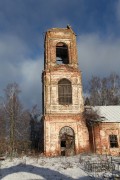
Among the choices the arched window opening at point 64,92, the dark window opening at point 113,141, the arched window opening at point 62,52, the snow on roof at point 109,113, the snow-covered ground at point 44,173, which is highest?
the arched window opening at point 62,52

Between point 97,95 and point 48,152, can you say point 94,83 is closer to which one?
point 97,95

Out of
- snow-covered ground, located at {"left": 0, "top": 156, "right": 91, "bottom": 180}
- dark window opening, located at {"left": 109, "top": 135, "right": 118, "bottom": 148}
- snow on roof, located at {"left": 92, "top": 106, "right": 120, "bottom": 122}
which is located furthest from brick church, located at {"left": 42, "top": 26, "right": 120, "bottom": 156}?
snow-covered ground, located at {"left": 0, "top": 156, "right": 91, "bottom": 180}

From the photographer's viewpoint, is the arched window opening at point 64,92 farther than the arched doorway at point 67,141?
Yes

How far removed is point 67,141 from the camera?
68.6ft

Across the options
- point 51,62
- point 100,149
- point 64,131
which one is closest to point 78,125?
point 64,131

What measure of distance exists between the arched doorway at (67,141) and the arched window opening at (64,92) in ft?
7.28

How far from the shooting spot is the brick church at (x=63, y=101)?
20.7 meters

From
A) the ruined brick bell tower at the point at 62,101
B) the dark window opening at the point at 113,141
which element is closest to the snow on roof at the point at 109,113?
the dark window opening at the point at 113,141

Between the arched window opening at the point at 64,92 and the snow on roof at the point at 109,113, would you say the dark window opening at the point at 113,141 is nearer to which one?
the snow on roof at the point at 109,113

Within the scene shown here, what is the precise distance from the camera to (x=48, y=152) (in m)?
20.1

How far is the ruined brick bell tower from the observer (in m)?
20.7

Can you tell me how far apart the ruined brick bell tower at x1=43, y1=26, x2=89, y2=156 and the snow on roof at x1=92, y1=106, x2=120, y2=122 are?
7.88ft

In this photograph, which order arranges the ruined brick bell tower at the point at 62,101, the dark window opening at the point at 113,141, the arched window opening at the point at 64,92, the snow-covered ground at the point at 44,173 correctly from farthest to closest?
the arched window opening at the point at 64,92 < the dark window opening at the point at 113,141 < the ruined brick bell tower at the point at 62,101 < the snow-covered ground at the point at 44,173

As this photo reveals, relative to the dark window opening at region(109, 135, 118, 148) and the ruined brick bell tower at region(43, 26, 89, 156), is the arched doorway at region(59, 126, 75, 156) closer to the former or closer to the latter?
the ruined brick bell tower at region(43, 26, 89, 156)
